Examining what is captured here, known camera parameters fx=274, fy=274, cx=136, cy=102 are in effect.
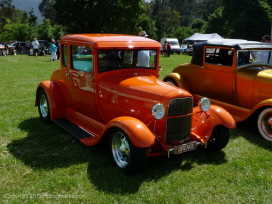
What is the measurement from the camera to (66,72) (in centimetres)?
570

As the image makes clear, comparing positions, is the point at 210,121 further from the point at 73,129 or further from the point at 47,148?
the point at 47,148

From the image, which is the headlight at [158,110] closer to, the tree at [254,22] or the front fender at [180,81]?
the front fender at [180,81]

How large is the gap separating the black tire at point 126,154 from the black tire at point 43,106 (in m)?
2.44

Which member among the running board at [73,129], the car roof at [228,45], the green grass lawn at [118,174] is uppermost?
the car roof at [228,45]

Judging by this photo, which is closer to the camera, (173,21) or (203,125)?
(203,125)

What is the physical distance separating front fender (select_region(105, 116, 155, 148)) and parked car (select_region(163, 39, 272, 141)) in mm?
2925

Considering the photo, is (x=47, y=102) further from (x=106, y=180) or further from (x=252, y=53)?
(x=252, y=53)

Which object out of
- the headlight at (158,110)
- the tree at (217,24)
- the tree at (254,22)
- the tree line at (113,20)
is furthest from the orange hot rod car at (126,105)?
the tree at (217,24)

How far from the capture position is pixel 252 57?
21.8 feet

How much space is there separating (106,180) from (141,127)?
88 centimetres

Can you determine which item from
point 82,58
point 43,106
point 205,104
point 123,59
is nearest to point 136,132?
point 205,104

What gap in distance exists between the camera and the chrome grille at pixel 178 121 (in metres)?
4.04

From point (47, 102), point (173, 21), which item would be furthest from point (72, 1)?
A: point (173, 21)

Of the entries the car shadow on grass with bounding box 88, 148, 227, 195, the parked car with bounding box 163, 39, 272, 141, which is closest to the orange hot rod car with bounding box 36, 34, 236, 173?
the car shadow on grass with bounding box 88, 148, 227, 195
